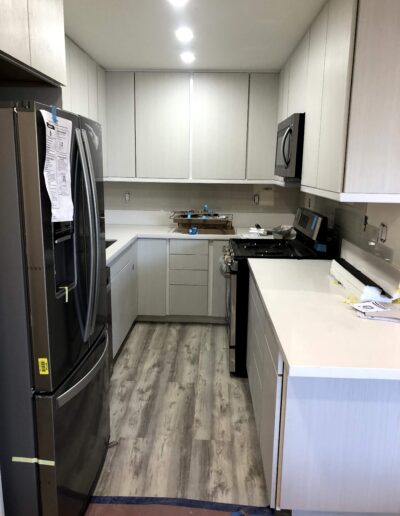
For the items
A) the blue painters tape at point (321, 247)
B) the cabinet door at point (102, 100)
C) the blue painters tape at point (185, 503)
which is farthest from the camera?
the cabinet door at point (102, 100)

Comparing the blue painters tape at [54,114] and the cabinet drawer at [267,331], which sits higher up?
the blue painters tape at [54,114]

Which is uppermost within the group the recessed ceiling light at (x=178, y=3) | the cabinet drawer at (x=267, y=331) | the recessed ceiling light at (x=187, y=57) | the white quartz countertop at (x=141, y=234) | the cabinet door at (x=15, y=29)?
the recessed ceiling light at (x=187, y=57)

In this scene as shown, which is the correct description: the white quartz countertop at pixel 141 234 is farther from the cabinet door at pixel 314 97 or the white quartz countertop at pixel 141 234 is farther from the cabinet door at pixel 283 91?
the cabinet door at pixel 314 97

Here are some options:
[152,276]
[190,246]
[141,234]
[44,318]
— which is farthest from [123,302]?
[44,318]

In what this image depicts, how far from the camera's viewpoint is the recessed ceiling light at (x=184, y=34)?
2.70 m

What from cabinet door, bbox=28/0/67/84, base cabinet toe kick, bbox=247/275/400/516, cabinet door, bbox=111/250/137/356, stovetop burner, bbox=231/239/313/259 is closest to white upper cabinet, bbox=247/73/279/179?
stovetop burner, bbox=231/239/313/259

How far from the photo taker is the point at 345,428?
5.04 feet

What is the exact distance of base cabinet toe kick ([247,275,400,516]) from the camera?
4.96 ft

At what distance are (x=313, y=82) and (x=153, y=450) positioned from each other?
2.21 metres

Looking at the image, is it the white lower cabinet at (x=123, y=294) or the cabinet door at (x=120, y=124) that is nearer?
the white lower cabinet at (x=123, y=294)

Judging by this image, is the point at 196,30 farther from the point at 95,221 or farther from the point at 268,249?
the point at 95,221

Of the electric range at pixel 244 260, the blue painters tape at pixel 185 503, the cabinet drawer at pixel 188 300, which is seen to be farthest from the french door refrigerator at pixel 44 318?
the cabinet drawer at pixel 188 300

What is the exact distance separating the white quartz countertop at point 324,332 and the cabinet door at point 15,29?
135 cm

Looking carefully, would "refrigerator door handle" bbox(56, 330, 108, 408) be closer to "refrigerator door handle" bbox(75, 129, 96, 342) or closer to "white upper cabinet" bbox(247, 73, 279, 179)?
"refrigerator door handle" bbox(75, 129, 96, 342)
